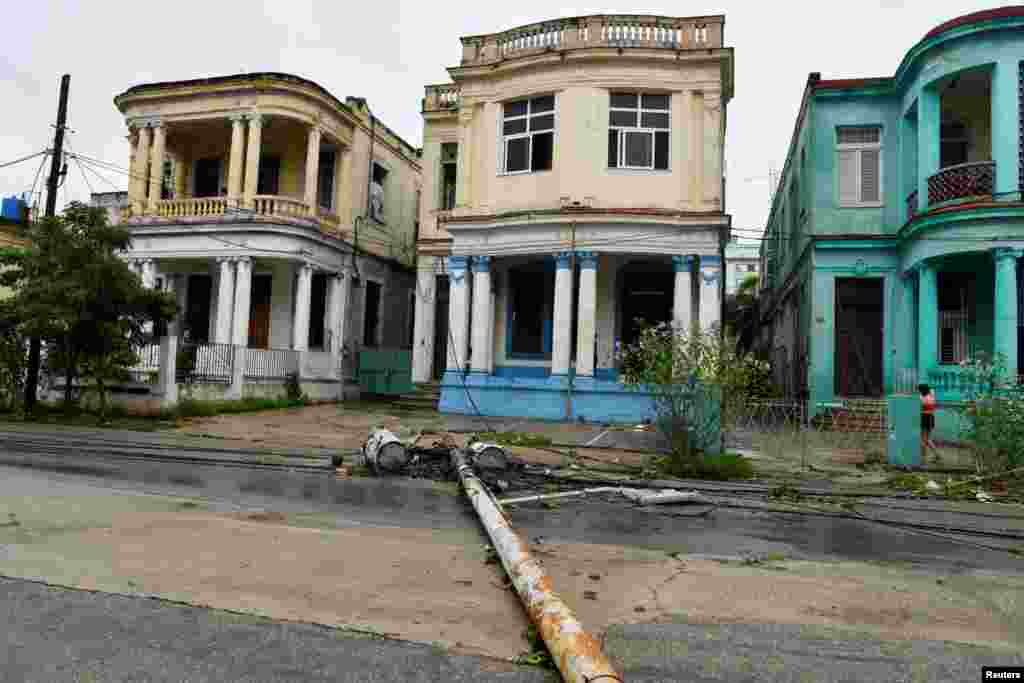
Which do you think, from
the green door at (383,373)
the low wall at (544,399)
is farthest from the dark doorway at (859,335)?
the green door at (383,373)

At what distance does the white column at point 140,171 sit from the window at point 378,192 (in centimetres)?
723

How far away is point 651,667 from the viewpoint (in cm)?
321

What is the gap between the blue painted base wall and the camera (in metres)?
17.4

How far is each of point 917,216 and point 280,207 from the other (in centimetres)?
1723

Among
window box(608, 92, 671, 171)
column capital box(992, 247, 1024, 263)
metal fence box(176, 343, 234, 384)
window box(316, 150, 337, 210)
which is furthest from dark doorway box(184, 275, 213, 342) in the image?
column capital box(992, 247, 1024, 263)

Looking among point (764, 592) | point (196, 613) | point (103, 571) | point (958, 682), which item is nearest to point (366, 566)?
point (196, 613)

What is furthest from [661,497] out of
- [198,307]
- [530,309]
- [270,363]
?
[198,307]

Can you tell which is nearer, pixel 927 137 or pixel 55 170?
pixel 927 137

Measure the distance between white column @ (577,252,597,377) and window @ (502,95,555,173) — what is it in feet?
10.1

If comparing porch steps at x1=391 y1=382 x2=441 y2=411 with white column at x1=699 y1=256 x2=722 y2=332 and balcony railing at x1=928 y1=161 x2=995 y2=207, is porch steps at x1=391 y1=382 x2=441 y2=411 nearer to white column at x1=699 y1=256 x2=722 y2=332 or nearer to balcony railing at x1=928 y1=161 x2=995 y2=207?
white column at x1=699 y1=256 x2=722 y2=332

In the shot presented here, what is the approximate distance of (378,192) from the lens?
2552 centimetres

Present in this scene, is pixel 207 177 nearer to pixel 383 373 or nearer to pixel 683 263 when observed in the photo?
pixel 383 373

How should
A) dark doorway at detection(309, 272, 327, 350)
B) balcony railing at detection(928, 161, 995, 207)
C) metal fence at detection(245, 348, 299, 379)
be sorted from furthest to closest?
dark doorway at detection(309, 272, 327, 350)
metal fence at detection(245, 348, 299, 379)
balcony railing at detection(928, 161, 995, 207)

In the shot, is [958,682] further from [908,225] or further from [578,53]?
[578,53]
